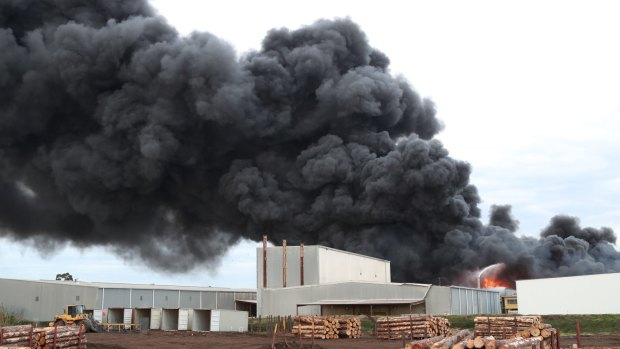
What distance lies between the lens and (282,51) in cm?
7012

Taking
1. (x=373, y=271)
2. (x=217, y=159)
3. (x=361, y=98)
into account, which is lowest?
(x=373, y=271)

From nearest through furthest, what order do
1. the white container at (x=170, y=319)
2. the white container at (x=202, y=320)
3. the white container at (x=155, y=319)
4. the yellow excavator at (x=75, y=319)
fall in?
the yellow excavator at (x=75, y=319) → the white container at (x=202, y=320) → the white container at (x=170, y=319) → the white container at (x=155, y=319)

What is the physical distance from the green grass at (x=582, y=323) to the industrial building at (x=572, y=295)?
1907 millimetres

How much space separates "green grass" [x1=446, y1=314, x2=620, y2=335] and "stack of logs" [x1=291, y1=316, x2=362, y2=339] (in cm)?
941

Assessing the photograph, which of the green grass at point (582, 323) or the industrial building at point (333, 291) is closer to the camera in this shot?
the green grass at point (582, 323)

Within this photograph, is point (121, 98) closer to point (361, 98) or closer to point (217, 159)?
point (217, 159)

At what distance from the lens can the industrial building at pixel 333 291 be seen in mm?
51312

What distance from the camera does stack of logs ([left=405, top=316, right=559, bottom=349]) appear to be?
59.6ft

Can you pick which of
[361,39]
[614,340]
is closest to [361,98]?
→ [361,39]

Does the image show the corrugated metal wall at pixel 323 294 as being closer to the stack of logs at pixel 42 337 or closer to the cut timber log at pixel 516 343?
the stack of logs at pixel 42 337

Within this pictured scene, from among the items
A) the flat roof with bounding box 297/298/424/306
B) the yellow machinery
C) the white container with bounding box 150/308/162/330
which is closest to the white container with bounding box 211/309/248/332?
the white container with bounding box 150/308/162/330

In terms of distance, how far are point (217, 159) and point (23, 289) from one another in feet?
79.6

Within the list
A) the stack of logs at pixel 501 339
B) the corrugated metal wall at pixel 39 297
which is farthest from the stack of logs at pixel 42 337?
the corrugated metal wall at pixel 39 297

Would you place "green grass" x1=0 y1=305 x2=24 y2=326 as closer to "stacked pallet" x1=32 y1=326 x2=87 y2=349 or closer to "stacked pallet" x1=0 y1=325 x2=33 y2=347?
"stacked pallet" x1=32 y1=326 x2=87 y2=349
